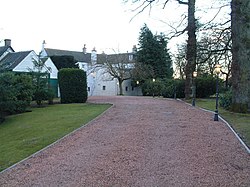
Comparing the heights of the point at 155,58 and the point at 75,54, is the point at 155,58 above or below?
below

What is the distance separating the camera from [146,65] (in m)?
46.1

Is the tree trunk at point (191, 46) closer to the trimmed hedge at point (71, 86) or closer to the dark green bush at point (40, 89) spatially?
the trimmed hedge at point (71, 86)

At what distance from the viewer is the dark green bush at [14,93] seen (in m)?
18.1

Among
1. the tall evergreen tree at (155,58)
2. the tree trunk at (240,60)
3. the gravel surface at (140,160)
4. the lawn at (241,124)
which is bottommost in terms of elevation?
the gravel surface at (140,160)

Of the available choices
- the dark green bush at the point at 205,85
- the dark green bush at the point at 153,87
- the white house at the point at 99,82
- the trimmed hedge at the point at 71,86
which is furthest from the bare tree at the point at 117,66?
the trimmed hedge at the point at 71,86

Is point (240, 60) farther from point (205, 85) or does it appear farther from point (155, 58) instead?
point (155, 58)

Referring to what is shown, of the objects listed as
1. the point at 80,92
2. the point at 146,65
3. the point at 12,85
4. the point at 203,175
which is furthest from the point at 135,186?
the point at 146,65

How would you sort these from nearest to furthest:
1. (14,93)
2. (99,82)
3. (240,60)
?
(240,60), (14,93), (99,82)

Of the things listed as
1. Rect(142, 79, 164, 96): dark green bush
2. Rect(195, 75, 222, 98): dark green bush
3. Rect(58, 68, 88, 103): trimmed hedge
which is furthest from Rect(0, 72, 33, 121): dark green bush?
Rect(142, 79, 164, 96): dark green bush

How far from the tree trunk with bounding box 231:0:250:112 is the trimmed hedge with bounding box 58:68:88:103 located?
13.2 meters

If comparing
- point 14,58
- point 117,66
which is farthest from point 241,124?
point 117,66

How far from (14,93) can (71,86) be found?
641 centimetres

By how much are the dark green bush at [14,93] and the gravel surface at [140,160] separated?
29.5 ft

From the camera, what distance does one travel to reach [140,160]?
6949mm
